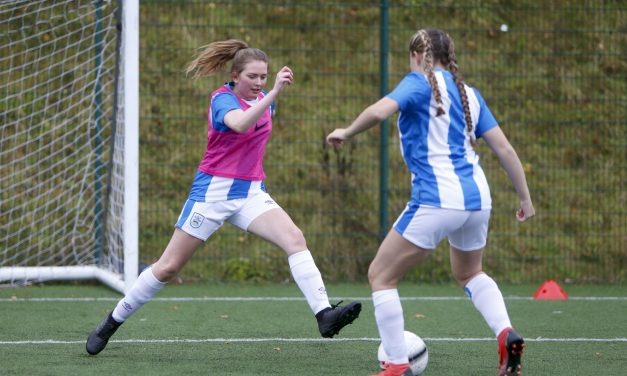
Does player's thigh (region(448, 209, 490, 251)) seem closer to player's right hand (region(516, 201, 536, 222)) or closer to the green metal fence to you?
player's right hand (region(516, 201, 536, 222))

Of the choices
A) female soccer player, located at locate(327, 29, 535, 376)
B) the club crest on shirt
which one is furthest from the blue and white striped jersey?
the club crest on shirt

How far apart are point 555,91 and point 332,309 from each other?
5646 millimetres

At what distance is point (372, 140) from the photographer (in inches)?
402

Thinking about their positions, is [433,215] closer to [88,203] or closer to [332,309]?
[332,309]

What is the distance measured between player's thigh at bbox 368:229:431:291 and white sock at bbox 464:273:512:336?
0.41m

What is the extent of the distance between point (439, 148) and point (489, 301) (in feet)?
2.73

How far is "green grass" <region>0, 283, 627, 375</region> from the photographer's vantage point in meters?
5.24

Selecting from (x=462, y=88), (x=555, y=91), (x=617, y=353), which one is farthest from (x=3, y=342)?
(x=555, y=91)

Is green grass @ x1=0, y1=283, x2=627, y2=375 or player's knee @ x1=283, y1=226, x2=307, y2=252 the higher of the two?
player's knee @ x1=283, y1=226, x2=307, y2=252

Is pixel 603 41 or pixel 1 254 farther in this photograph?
pixel 603 41

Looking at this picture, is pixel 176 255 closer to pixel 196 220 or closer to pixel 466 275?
pixel 196 220

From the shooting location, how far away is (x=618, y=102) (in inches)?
389

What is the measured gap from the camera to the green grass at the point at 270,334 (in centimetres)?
524

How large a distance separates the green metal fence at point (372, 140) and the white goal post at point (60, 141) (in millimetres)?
538
